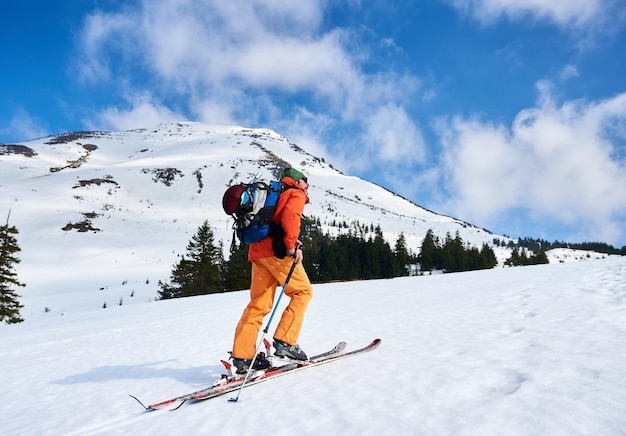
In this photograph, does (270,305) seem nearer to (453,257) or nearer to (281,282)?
(281,282)

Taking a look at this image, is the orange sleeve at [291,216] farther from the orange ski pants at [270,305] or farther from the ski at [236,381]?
the ski at [236,381]

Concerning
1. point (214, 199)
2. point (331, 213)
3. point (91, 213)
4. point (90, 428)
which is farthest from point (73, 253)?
point (331, 213)

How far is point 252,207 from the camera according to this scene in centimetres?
426

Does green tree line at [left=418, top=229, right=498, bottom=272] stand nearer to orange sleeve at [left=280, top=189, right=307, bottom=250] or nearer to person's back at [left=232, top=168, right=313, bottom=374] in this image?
person's back at [left=232, top=168, right=313, bottom=374]

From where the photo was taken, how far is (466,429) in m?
2.34

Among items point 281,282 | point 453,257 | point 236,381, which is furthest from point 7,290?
point 453,257

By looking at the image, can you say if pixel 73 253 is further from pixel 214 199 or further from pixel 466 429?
pixel 214 199

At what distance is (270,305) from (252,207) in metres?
1.26

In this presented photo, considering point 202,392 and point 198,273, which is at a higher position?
point 198,273

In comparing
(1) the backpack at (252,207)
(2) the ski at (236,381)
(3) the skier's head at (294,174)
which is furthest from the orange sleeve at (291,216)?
(2) the ski at (236,381)

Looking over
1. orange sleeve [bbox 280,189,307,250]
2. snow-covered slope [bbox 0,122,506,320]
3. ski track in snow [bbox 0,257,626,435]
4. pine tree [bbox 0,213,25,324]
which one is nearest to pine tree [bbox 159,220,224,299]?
snow-covered slope [bbox 0,122,506,320]

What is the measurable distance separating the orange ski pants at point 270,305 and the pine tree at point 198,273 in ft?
101

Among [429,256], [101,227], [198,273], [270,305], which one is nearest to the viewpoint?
[270,305]

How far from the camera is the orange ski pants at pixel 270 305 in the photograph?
14.5ft
